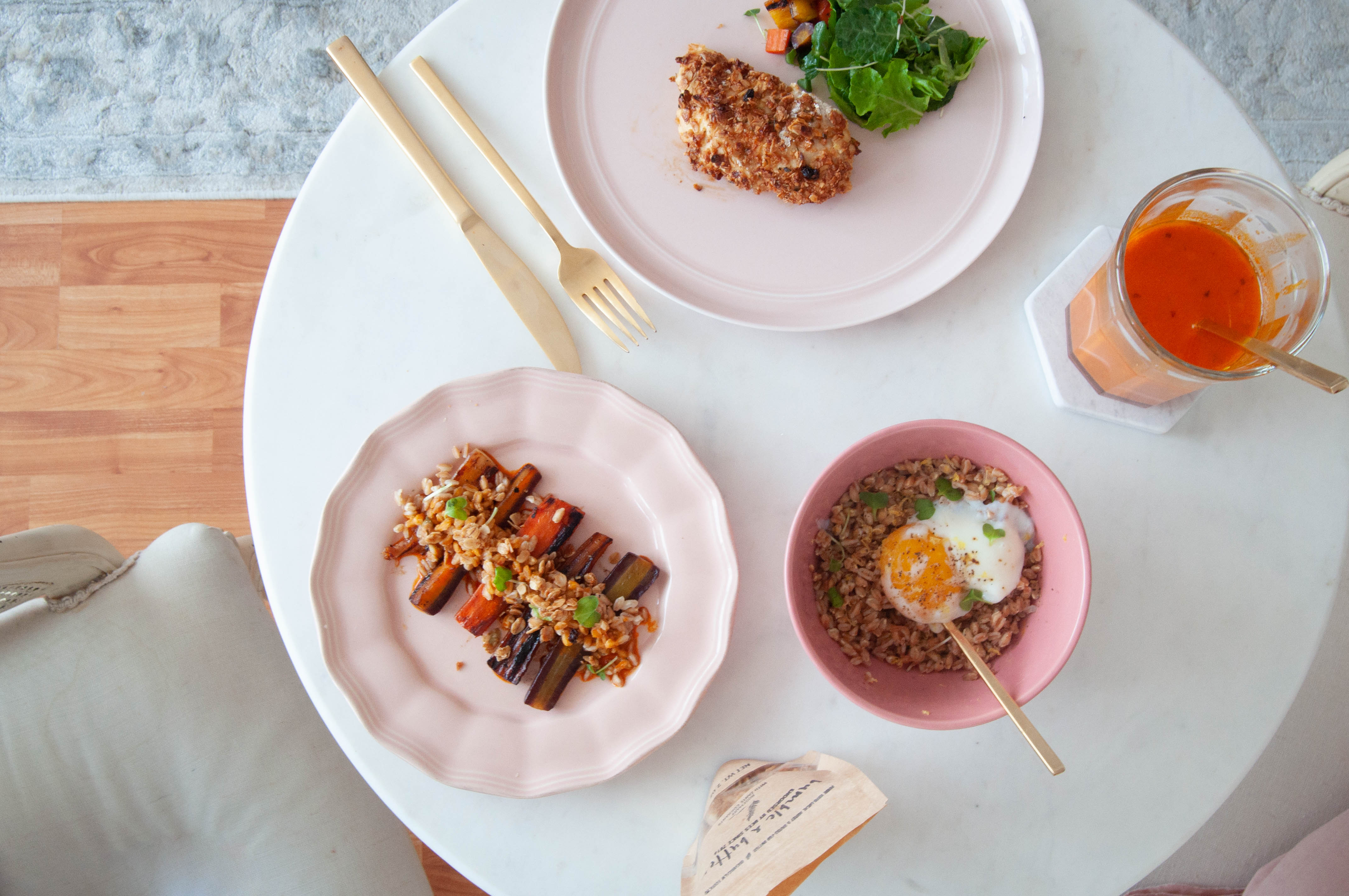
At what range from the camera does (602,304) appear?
4.59 feet

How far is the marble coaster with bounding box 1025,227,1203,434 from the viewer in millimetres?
1337

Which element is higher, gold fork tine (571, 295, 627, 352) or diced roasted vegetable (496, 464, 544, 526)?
gold fork tine (571, 295, 627, 352)

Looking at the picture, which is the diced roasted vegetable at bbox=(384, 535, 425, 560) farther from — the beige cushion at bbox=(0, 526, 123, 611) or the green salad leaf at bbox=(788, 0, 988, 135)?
the green salad leaf at bbox=(788, 0, 988, 135)

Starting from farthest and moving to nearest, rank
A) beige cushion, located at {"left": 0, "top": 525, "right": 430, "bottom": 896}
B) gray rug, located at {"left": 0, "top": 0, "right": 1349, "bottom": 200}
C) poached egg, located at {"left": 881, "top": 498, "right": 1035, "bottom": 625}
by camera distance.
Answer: gray rug, located at {"left": 0, "top": 0, "right": 1349, "bottom": 200} → beige cushion, located at {"left": 0, "top": 525, "right": 430, "bottom": 896} → poached egg, located at {"left": 881, "top": 498, "right": 1035, "bottom": 625}

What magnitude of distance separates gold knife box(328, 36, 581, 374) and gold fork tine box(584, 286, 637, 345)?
0.21 ft

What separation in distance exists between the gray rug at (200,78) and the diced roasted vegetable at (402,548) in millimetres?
1714

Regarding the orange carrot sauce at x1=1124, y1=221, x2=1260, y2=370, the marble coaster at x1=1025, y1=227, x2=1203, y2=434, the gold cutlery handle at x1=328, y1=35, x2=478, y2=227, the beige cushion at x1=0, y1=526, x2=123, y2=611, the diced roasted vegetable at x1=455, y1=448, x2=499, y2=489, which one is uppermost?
the orange carrot sauce at x1=1124, y1=221, x2=1260, y2=370

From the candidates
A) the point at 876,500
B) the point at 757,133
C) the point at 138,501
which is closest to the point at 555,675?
the point at 876,500

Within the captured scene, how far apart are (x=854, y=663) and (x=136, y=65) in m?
2.87

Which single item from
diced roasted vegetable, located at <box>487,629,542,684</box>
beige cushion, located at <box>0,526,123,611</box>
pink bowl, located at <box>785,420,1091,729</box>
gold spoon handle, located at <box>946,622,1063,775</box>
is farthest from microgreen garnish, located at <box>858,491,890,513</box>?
beige cushion, located at <box>0,526,123,611</box>

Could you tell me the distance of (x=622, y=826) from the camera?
133 centimetres

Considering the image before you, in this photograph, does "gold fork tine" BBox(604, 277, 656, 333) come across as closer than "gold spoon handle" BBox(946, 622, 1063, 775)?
No

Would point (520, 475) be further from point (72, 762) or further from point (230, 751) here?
point (72, 762)

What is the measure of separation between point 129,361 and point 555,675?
2.11 m
